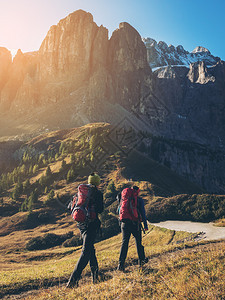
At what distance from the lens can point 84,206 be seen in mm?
6812

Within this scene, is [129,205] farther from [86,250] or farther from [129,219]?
[86,250]

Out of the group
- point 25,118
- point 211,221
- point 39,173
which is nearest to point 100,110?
point 25,118

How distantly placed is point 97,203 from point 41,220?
4296cm

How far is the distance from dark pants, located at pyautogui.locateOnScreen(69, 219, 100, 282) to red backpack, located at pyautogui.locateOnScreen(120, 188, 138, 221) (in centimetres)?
127

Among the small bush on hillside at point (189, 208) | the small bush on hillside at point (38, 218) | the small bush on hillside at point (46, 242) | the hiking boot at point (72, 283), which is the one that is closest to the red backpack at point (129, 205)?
the hiking boot at point (72, 283)

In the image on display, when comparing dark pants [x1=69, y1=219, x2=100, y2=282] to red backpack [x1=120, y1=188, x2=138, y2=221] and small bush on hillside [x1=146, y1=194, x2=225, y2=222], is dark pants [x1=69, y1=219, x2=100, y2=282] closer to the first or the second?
red backpack [x1=120, y1=188, x2=138, y2=221]

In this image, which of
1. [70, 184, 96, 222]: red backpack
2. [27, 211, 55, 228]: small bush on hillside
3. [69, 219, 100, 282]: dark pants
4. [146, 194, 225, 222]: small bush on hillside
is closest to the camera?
[69, 219, 100, 282]: dark pants

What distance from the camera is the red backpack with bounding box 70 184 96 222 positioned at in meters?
6.69

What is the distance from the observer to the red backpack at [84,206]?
263 inches

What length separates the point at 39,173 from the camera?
2911 inches

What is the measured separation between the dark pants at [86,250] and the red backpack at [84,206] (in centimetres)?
28

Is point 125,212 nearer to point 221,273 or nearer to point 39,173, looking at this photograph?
point 221,273

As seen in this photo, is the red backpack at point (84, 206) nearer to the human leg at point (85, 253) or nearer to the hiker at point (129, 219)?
the human leg at point (85, 253)

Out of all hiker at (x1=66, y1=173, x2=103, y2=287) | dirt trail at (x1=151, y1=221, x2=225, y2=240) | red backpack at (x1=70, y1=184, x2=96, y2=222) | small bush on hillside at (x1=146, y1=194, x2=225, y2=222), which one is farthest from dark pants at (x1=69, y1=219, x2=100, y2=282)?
small bush on hillside at (x1=146, y1=194, x2=225, y2=222)
